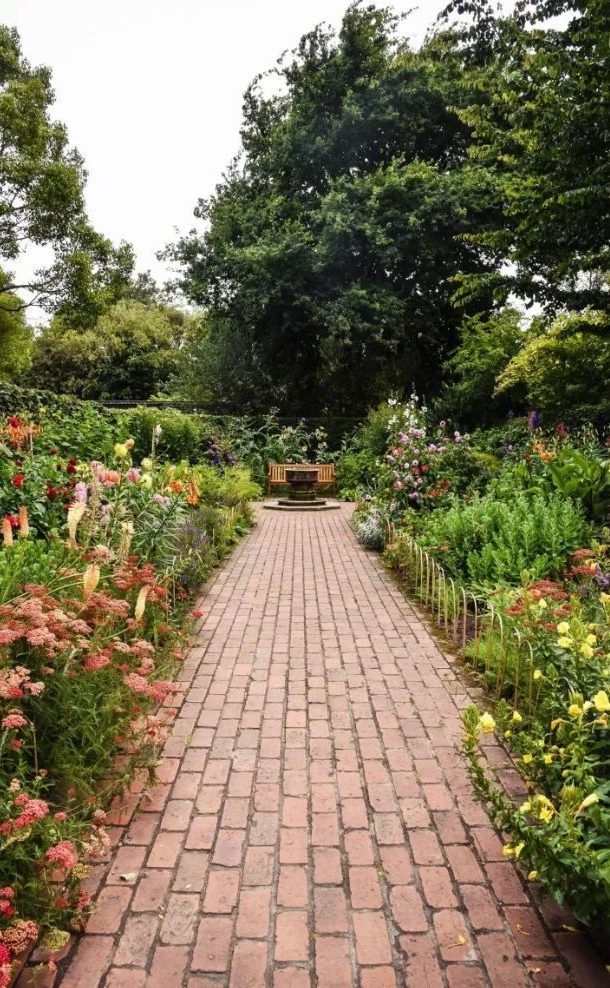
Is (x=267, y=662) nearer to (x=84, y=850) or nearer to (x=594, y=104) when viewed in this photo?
(x=84, y=850)

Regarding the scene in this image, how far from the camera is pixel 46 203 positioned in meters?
17.3

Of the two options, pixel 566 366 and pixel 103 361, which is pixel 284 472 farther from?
pixel 103 361

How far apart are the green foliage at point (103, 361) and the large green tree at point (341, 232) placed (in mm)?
11063

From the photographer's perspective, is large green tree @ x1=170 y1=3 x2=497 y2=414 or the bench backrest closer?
the bench backrest

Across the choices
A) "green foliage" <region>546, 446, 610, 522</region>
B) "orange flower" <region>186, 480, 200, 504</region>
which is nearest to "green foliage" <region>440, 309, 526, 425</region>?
"green foliage" <region>546, 446, 610, 522</region>

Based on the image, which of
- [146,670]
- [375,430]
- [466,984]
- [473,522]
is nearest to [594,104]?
[473,522]

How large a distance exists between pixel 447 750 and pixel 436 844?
814 millimetres

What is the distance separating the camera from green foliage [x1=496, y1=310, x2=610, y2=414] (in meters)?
13.5

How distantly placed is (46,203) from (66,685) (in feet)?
60.2

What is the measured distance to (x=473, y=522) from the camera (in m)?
6.23

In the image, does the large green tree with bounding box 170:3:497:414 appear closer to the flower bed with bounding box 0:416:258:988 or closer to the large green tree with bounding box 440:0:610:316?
the large green tree with bounding box 440:0:610:316

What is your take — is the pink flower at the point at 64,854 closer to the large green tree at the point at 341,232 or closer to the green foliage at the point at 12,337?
the large green tree at the point at 341,232

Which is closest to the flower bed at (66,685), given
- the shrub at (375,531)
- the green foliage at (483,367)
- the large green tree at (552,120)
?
the shrub at (375,531)

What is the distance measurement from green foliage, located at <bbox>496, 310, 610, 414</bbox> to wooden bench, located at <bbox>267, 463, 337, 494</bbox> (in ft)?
18.4
